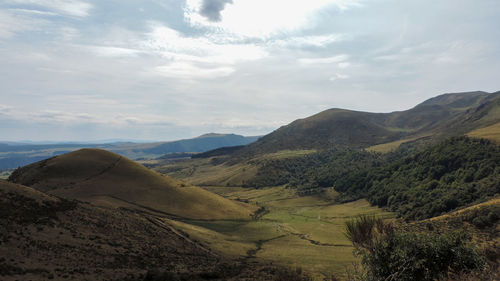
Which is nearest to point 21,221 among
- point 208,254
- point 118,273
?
point 118,273

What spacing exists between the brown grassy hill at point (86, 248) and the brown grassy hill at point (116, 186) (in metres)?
42.0

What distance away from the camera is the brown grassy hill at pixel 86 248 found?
3884 cm

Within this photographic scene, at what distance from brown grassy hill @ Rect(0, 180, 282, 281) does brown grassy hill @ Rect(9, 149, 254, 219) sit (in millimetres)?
42038

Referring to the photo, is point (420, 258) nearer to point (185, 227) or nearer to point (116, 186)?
point (185, 227)

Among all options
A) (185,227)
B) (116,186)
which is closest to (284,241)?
(185,227)

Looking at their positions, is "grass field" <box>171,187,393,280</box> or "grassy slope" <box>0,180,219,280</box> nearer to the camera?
"grassy slope" <box>0,180,219,280</box>

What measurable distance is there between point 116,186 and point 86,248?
83.1m

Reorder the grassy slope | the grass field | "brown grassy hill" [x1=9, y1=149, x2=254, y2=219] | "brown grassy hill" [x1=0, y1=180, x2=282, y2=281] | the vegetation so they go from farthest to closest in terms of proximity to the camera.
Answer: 1. "brown grassy hill" [x1=9, y1=149, x2=254, y2=219]
2. the grass field
3. "brown grassy hill" [x1=0, y1=180, x2=282, y2=281]
4. the grassy slope
5. the vegetation

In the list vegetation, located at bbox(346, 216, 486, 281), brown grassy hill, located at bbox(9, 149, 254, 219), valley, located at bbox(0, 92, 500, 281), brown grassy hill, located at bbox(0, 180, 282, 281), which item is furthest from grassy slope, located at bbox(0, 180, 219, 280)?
brown grassy hill, located at bbox(9, 149, 254, 219)

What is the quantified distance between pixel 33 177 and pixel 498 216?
18757cm

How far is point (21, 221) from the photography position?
48.5m

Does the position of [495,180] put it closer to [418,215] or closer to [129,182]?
[418,215]

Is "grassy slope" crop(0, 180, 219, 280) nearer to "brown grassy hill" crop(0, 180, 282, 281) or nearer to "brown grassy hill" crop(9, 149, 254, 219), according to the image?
"brown grassy hill" crop(0, 180, 282, 281)

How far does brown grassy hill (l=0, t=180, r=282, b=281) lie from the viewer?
3884 centimetres
